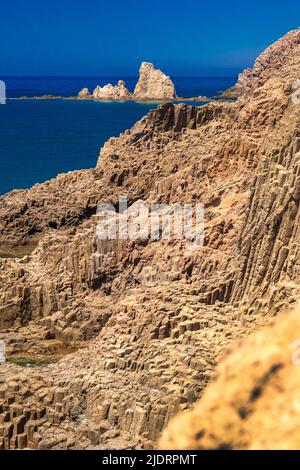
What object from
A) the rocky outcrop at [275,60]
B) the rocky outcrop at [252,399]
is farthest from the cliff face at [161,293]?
the rocky outcrop at [252,399]

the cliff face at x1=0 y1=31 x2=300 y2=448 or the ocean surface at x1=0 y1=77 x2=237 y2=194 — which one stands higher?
the cliff face at x1=0 y1=31 x2=300 y2=448

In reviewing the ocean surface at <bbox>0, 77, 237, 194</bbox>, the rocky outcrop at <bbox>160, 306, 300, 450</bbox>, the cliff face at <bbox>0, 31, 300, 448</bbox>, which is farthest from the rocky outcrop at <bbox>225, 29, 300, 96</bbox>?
the rocky outcrop at <bbox>160, 306, 300, 450</bbox>

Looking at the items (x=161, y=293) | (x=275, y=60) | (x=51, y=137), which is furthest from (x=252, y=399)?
(x=51, y=137)

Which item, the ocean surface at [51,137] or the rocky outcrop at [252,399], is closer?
the rocky outcrop at [252,399]

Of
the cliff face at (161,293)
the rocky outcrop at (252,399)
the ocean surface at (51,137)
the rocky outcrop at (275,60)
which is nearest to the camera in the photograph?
the rocky outcrop at (252,399)

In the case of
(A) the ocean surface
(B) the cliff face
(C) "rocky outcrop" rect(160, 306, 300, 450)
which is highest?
(C) "rocky outcrop" rect(160, 306, 300, 450)

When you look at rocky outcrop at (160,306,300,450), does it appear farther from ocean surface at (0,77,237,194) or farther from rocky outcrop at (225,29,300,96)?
ocean surface at (0,77,237,194)

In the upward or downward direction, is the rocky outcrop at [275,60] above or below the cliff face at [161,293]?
above

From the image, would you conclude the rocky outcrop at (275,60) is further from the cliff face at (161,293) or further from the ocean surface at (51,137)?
the ocean surface at (51,137)

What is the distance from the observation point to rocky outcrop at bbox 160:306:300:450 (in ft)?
23.0

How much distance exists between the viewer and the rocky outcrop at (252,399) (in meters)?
7.02

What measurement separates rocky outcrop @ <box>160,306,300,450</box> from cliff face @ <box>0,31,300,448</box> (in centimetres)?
1553

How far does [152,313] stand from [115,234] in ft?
37.0

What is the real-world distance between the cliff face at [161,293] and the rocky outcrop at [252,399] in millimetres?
15529
